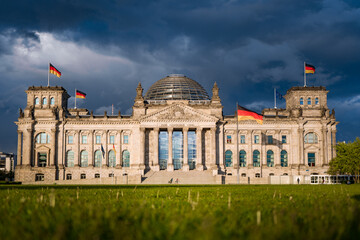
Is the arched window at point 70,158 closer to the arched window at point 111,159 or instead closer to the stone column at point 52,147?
the stone column at point 52,147

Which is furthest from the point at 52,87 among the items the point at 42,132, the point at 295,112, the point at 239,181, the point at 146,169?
the point at 295,112

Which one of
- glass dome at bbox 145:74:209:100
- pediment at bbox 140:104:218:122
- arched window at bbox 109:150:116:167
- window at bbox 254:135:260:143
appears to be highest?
glass dome at bbox 145:74:209:100

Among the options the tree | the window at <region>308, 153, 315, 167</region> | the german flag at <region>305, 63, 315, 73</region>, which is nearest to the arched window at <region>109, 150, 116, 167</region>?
the window at <region>308, 153, 315, 167</region>

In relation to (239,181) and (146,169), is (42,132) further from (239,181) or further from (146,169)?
(239,181)

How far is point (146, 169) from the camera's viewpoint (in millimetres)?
85500

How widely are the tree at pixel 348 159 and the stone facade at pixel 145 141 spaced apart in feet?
56.7

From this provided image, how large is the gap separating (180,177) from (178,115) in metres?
15.5

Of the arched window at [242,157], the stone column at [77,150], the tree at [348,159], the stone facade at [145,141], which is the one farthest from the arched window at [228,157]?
the stone column at [77,150]

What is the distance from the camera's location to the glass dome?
98.9 m

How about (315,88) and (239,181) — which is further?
(315,88)

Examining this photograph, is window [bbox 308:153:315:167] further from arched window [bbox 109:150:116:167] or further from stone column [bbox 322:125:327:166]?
arched window [bbox 109:150:116:167]

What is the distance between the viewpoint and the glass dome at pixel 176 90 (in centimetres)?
9894

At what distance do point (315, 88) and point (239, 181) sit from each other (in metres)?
35.3

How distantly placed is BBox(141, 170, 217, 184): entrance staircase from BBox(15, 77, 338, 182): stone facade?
5.24m
